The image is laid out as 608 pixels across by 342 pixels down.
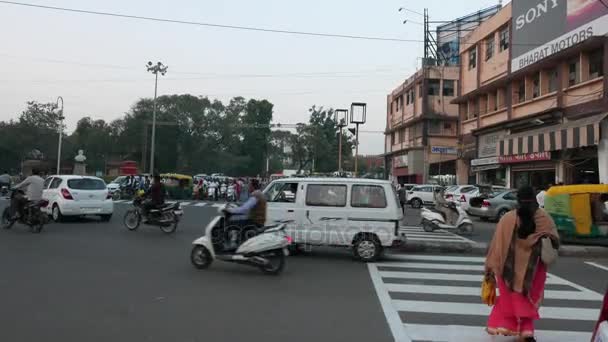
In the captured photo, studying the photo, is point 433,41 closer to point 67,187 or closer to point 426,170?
point 426,170

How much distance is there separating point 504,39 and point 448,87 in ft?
51.3

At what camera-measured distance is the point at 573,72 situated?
26.6m

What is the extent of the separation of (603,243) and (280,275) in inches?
399

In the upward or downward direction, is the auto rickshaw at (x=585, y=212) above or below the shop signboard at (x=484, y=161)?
below

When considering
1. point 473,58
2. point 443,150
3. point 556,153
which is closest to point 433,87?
point 443,150

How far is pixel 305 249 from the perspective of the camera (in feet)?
39.8

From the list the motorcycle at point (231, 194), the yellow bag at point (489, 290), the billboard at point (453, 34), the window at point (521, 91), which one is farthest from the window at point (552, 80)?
the yellow bag at point (489, 290)

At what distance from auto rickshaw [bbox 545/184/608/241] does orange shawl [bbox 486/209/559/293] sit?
10032mm

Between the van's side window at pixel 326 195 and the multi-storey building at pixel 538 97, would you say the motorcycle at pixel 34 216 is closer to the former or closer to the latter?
the van's side window at pixel 326 195

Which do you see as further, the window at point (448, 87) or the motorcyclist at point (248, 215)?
the window at point (448, 87)

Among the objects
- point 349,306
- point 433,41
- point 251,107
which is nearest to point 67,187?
point 349,306

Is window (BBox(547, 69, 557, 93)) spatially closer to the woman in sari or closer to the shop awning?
the shop awning

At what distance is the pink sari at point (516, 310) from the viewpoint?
5363 millimetres

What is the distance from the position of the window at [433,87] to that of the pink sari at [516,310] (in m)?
45.5
